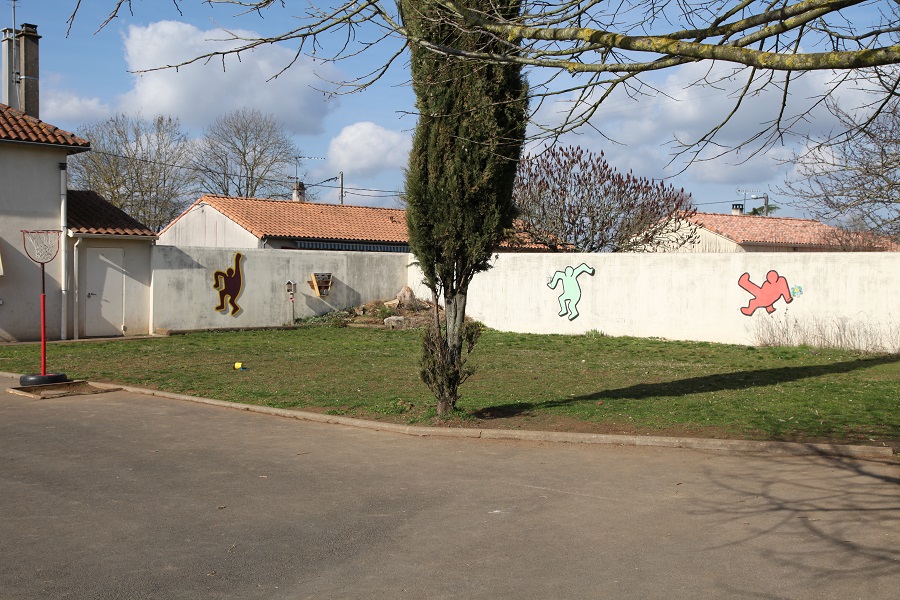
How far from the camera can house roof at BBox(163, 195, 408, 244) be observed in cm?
3472

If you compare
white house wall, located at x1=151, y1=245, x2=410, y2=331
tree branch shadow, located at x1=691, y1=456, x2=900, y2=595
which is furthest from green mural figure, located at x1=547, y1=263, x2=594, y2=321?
tree branch shadow, located at x1=691, y1=456, x2=900, y2=595

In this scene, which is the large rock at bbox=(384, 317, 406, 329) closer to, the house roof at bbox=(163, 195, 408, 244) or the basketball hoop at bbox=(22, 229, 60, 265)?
the house roof at bbox=(163, 195, 408, 244)

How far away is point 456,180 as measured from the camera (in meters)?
10.3

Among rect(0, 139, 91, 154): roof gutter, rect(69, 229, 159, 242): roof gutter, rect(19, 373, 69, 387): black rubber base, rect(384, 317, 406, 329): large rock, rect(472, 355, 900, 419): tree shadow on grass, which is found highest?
rect(0, 139, 91, 154): roof gutter

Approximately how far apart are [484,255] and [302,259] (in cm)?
1856

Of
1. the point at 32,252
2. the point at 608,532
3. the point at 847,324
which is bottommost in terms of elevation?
the point at 608,532

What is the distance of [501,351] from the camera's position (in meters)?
20.5

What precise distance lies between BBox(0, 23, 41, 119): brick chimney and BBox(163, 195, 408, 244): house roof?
11627 mm

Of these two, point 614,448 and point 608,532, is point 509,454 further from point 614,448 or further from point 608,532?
point 608,532

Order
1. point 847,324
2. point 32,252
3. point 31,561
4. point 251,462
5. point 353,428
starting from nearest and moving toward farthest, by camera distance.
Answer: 1. point 31,561
2. point 251,462
3. point 353,428
4. point 32,252
5. point 847,324

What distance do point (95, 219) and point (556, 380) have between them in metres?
14.5

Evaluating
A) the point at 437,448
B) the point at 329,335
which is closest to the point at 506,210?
the point at 437,448

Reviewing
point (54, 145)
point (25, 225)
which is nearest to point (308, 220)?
point (54, 145)

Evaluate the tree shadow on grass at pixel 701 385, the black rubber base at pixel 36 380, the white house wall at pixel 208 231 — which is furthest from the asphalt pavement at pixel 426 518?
the white house wall at pixel 208 231
